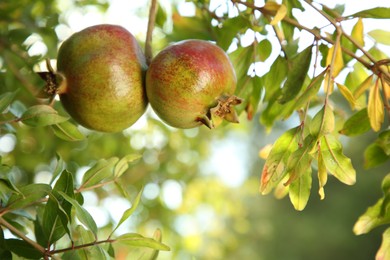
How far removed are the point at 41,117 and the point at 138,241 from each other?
0.88 ft

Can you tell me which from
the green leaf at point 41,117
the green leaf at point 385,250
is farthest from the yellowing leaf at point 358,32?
the green leaf at point 41,117

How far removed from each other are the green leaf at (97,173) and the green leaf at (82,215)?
0.49 feet

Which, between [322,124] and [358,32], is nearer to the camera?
[322,124]

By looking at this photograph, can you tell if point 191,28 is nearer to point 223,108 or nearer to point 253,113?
point 253,113

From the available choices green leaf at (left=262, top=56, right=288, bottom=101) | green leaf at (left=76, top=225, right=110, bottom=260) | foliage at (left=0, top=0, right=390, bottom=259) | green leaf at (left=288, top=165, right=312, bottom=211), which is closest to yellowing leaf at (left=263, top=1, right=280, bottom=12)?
foliage at (left=0, top=0, right=390, bottom=259)

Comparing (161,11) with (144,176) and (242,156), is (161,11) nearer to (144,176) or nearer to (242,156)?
(144,176)

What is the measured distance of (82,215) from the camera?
0.81 m

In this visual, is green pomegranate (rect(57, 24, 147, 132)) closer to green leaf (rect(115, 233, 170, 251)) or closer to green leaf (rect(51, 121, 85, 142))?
green leaf (rect(51, 121, 85, 142))

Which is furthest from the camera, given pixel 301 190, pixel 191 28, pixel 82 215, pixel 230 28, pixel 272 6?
pixel 191 28

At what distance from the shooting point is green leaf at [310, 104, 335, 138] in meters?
0.82

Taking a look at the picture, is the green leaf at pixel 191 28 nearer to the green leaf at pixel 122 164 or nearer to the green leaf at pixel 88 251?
the green leaf at pixel 122 164

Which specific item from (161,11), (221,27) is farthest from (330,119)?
(161,11)

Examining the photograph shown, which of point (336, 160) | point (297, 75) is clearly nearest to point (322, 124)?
point (336, 160)

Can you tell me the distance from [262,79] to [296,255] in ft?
32.9
